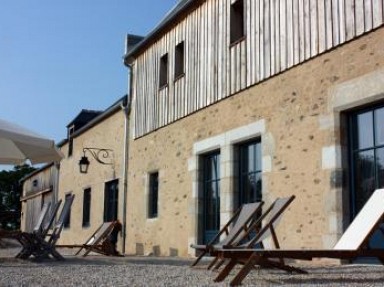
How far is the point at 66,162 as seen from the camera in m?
21.1

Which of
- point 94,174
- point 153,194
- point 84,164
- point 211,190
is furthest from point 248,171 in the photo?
point 94,174

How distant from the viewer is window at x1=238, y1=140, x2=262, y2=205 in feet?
29.9

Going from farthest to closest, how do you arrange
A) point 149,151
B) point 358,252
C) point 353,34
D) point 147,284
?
point 149,151 < point 353,34 < point 147,284 < point 358,252

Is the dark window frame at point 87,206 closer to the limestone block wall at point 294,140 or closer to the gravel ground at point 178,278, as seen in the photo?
the limestone block wall at point 294,140

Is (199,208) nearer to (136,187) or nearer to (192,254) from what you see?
(192,254)

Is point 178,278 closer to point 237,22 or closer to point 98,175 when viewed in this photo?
point 237,22

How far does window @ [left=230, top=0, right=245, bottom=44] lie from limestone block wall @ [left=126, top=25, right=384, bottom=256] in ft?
3.72

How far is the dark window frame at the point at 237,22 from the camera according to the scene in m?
9.92

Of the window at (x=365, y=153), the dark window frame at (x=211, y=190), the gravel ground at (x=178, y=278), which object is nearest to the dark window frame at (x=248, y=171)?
the dark window frame at (x=211, y=190)

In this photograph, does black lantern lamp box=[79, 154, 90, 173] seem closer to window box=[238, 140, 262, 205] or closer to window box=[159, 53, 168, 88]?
window box=[159, 53, 168, 88]

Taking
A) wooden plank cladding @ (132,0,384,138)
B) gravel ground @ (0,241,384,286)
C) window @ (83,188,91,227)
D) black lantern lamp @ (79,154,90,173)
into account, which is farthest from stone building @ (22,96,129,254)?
gravel ground @ (0,241,384,286)

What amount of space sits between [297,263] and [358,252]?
10.8ft

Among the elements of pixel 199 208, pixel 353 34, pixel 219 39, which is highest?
pixel 219 39

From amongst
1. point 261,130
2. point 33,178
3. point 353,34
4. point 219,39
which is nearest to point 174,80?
point 219,39
